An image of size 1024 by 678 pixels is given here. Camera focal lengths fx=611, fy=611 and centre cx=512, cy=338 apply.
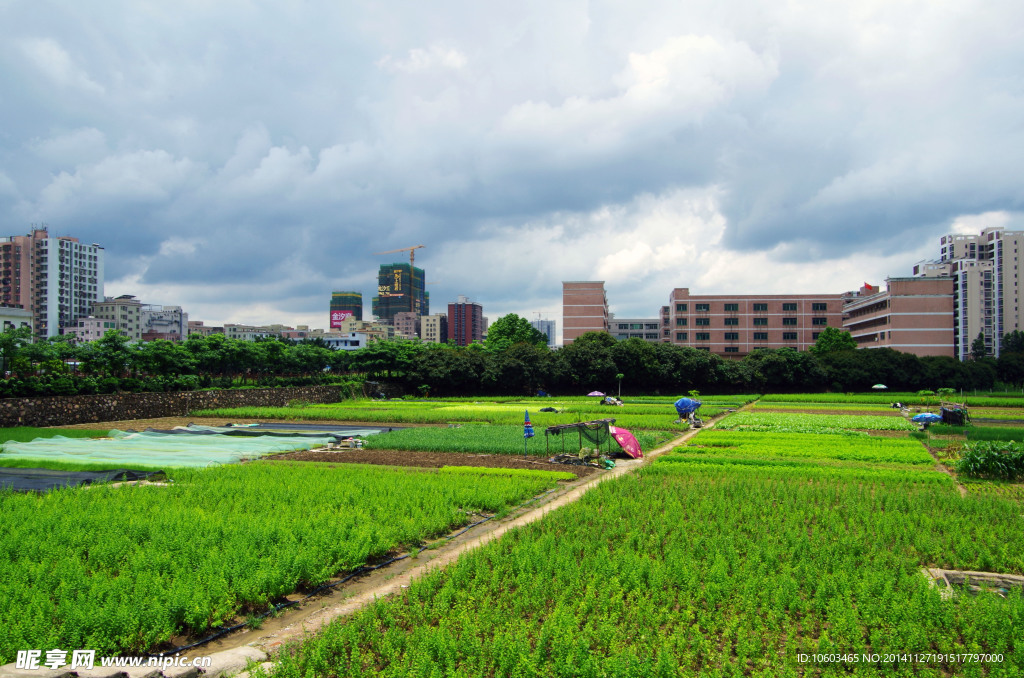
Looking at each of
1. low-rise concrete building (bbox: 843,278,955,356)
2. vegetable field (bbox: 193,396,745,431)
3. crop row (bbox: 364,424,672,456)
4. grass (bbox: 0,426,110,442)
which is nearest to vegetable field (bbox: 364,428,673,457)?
crop row (bbox: 364,424,672,456)

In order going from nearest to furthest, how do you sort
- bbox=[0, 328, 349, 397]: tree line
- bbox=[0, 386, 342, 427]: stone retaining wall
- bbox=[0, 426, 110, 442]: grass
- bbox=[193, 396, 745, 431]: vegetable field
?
bbox=[0, 426, 110, 442]: grass, bbox=[0, 386, 342, 427]: stone retaining wall, bbox=[193, 396, 745, 431]: vegetable field, bbox=[0, 328, 349, 397]: tree line

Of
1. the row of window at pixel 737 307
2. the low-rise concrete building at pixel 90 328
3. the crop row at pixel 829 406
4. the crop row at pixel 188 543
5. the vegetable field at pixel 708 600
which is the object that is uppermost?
the row of window at pixel 737 307

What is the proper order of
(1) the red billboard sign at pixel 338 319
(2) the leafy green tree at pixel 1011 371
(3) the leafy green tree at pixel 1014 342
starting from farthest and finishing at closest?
1. (1) the red billboard sign at pixel 338 319
2. (3) the leafy green tree at pixel 1014 342
3. (2) the leafy green tree at pixel 1011 371

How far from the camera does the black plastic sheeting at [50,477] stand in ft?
45.7

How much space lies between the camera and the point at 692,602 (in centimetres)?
759

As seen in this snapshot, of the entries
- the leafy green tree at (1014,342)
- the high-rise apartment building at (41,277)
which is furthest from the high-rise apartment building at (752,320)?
the high-rise apartment building at (41,277)

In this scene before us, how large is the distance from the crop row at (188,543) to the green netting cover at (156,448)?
192 inches

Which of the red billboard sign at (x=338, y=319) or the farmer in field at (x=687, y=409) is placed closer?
the farmer in field at (x=687, y=409)

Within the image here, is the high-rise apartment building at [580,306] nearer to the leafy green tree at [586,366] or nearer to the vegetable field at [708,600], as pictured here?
the leafy green tree at [586,366]

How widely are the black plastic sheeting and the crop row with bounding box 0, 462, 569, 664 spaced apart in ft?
4.36

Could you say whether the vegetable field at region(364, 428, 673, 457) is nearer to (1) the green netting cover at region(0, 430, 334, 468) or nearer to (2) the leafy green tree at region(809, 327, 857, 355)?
(1) the green netting cover at region(0, 430, 334, 468)

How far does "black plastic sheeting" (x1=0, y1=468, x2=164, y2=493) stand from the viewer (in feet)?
45.7

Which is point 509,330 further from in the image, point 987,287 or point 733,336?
point 987,287

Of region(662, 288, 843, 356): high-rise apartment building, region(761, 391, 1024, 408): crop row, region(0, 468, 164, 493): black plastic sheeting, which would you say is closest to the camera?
region(0, 468, 164, 493): black plastic sheeting
